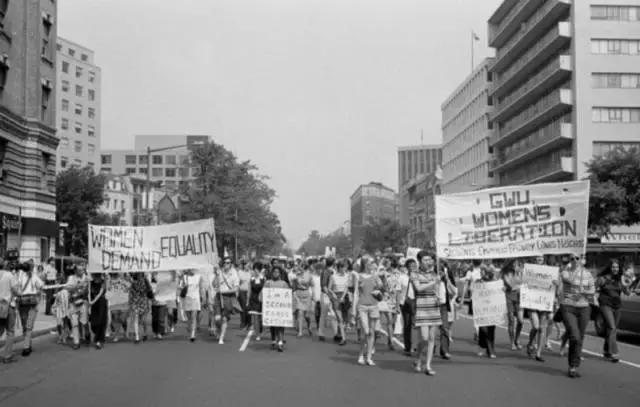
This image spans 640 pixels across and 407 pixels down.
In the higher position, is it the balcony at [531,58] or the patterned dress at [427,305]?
the balcony at [531,58]

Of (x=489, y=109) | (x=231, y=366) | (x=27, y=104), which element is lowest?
(x=231, y=366)

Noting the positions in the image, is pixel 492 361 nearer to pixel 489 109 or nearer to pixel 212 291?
pixel 212 291

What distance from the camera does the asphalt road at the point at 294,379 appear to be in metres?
9.38

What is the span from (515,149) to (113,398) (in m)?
66.6

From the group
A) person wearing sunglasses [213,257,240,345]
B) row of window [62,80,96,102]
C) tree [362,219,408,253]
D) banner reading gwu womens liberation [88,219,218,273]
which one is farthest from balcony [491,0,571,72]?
row of window [62,80,96,102]

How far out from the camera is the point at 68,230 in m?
64.6

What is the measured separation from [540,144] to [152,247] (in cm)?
5079

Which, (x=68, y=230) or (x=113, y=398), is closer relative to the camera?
(x=113, y=398)

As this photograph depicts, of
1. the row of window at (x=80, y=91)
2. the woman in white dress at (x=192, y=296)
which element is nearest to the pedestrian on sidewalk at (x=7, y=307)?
the woman in white dress at (x=192, y=296)

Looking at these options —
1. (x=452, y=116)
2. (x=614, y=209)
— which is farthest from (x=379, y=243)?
(x=614, y=209)

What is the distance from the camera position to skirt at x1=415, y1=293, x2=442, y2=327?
11.6 m

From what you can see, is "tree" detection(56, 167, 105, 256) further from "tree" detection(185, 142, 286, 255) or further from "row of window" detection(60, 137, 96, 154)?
"row of window" detection(60, 137, 96, 154)

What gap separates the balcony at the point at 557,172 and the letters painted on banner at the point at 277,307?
46.2m

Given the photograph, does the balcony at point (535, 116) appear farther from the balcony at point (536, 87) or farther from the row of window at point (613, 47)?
the row of window at point (613, 47)
